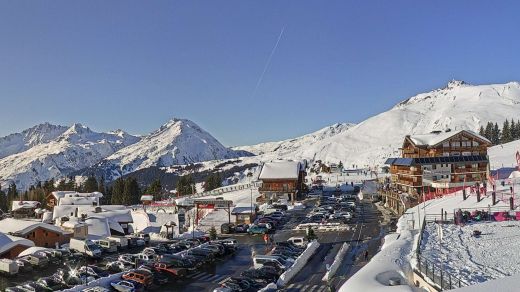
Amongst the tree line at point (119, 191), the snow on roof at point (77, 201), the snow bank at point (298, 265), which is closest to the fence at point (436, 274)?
the snow bank at point (298, 265)

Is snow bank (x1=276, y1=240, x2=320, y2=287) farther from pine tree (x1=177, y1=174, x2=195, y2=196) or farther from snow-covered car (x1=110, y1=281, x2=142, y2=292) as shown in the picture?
pine tree (x1=177, y1=174, x2=195, y2=196)

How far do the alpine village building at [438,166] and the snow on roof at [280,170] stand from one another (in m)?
19.9

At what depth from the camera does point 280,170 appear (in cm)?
9550

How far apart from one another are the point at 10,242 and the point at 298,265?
32322mm

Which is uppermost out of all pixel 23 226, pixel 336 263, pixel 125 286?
pixel 23 226

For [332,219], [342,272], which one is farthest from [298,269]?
[332,219]

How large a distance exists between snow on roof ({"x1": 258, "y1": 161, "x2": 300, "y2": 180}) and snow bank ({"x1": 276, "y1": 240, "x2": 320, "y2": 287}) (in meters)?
45.1

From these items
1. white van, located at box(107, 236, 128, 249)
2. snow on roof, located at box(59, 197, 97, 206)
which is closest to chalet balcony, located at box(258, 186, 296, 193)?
snow on roof, located at box(59, 197, 97, 206)

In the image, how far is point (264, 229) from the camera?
197 ft

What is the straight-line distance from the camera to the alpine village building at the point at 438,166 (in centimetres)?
7325

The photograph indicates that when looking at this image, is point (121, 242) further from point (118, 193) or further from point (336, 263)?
point (118, 193)

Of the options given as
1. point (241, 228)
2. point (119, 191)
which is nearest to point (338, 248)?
point (241, 228)

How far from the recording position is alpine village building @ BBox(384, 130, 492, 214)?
2884 inches

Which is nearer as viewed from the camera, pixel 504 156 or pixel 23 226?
pixel 23 226
